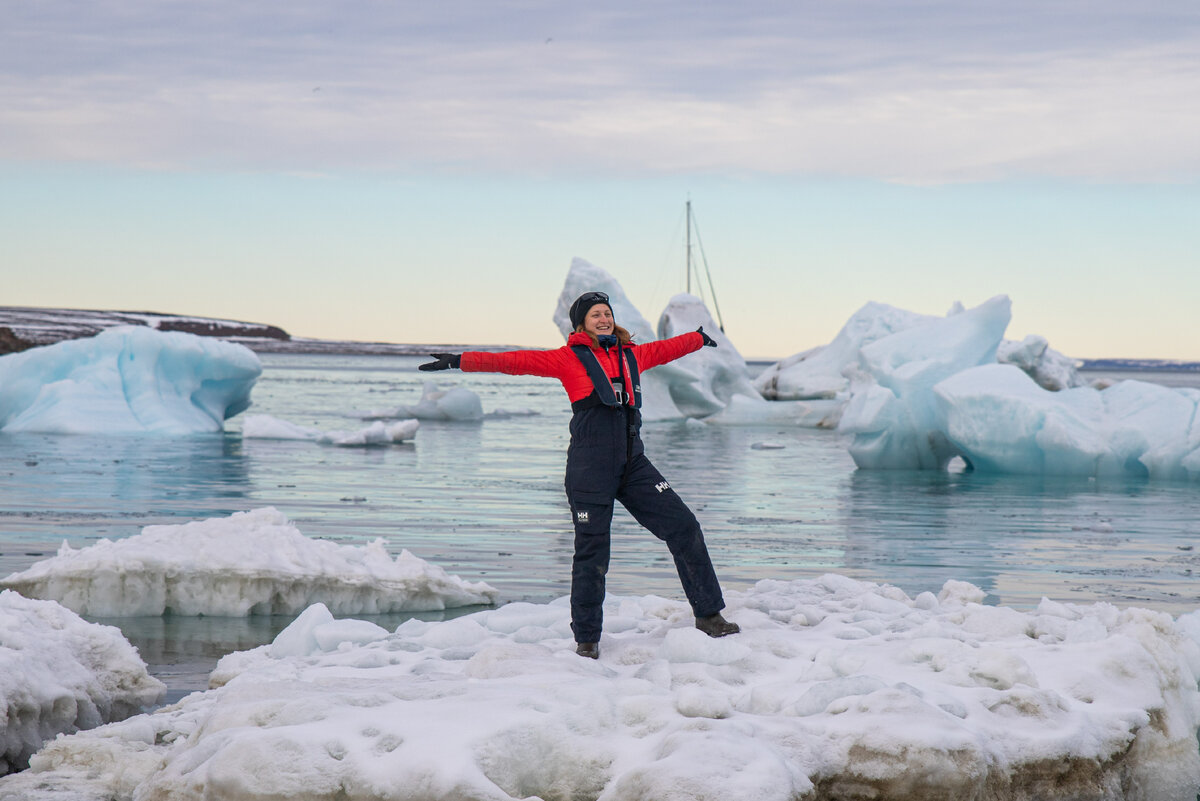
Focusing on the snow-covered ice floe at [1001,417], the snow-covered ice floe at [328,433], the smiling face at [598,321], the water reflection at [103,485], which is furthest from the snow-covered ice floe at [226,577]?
the snow-covered ice floe at [328,433]

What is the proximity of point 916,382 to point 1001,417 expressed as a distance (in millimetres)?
1385

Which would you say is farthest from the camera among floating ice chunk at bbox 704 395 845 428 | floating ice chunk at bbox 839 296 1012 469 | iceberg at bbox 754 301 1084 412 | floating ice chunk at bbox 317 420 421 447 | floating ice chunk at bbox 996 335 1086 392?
floating ice chunk at bbox 704 395 845 428

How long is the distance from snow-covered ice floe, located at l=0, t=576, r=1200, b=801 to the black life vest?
0.96m

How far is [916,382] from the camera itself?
57.3 feet

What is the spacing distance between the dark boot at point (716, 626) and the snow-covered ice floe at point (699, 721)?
15cm

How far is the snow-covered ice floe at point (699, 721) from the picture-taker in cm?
344

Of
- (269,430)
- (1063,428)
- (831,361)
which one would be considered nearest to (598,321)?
(1063,428)

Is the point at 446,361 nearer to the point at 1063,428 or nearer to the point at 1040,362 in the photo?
the point at 1063,428

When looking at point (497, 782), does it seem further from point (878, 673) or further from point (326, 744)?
point (878, 673)

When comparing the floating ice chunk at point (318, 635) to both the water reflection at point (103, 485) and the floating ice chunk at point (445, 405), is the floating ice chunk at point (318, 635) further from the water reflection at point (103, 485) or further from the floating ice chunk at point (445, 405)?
the floating ice chunk at point (445, 405)

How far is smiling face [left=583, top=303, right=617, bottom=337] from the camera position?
4.76 meters

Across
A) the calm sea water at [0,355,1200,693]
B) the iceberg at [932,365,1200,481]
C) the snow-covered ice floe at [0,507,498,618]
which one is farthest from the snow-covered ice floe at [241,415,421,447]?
the snow-covered ice floe at [0,507,498,618]

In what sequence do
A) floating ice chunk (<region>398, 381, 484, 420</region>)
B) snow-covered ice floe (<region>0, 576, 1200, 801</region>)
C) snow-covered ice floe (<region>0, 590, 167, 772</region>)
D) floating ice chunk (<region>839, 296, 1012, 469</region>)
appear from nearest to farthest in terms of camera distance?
snow-covered ice floe (<region>0, 576, 1200, 801</region>) → snow-covered ice floe (<region>0, 590, 167, 772</region>) → floating ice chunk (<region>839, 296, 1012, 469</region>) → floating ice chunk (<region>398, 381, 484, 420</region>)

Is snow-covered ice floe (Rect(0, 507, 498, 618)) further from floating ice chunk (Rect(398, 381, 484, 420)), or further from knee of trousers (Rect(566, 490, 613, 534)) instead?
floating ice chunk (Rect(398, 381, 484, 420))
